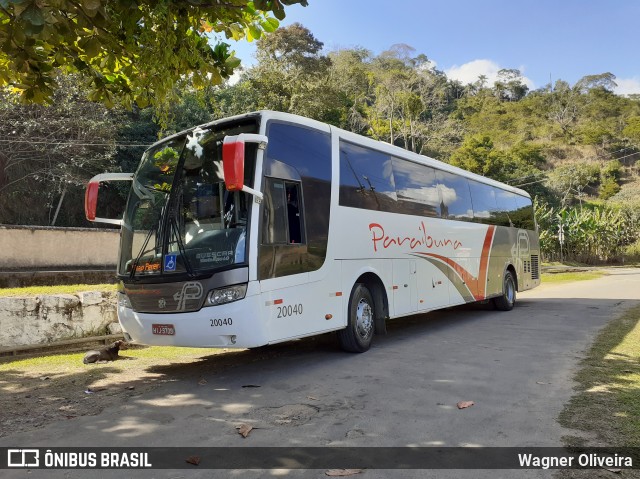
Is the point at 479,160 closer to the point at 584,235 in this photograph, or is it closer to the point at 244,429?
the point at 584,235

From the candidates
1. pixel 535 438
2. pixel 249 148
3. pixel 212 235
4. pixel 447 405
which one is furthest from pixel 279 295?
pixel 535 438

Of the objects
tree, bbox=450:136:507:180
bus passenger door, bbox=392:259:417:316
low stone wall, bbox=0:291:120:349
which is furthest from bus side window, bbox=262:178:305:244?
tree, bbox=450:136:507:180

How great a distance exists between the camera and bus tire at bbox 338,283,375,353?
753cm

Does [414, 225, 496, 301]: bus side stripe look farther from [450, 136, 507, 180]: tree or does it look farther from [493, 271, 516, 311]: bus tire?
[450, 136, 507, 180]: tree

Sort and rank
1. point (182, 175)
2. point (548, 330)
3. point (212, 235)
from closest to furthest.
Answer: point (212, 235)
point (182, 175)
point (548, 330)

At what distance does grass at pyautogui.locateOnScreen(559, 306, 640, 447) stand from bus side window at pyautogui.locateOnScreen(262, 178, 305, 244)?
3625 mm

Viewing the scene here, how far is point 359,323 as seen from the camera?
7781 mm

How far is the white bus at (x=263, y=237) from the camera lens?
5801mm

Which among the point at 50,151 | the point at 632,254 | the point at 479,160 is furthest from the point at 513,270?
the point at 632,254

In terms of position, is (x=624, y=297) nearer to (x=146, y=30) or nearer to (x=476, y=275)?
(x=476, y=275)

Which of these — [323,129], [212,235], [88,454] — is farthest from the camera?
[323,129]

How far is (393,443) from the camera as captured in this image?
3.91 meters

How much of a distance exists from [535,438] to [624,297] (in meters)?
14.7

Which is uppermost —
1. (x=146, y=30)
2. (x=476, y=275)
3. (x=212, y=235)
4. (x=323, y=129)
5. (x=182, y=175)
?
(x=146, y=30)
